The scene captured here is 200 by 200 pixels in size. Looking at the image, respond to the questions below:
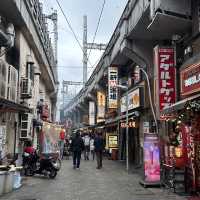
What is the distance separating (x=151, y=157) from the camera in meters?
15.0

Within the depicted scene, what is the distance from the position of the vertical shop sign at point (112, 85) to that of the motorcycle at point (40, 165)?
30.5 feet

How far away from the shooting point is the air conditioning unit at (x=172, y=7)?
1500 centimetres

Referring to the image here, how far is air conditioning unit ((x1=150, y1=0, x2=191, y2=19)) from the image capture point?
1500cm

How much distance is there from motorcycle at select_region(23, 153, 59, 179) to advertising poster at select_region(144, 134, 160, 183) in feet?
14.5

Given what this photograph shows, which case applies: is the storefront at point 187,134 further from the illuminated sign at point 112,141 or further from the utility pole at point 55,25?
the utility pole at point 55,25

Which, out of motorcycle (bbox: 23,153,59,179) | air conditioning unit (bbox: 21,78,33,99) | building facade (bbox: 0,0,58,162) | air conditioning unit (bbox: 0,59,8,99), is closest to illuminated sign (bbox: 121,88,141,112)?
building facade (bbox: 0,0,58,162)

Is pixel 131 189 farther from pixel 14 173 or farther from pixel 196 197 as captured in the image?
pixel 14 173

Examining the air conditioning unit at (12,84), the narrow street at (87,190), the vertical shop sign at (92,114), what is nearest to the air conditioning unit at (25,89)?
the air conditioning unit at (12,84)

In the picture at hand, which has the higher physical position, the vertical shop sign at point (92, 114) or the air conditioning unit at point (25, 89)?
the vertical shop sign at point (92, 114)

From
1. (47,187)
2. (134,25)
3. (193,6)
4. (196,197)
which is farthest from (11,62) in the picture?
(196,197)

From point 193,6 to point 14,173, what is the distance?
333 inches

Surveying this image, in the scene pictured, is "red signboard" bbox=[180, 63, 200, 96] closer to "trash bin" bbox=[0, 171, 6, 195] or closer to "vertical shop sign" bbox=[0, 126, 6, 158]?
"trash bin" bbox=[0, 171, 6, 195]

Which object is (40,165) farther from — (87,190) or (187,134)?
(187,134)

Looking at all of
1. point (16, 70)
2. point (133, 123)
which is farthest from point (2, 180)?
point (133, 123)
